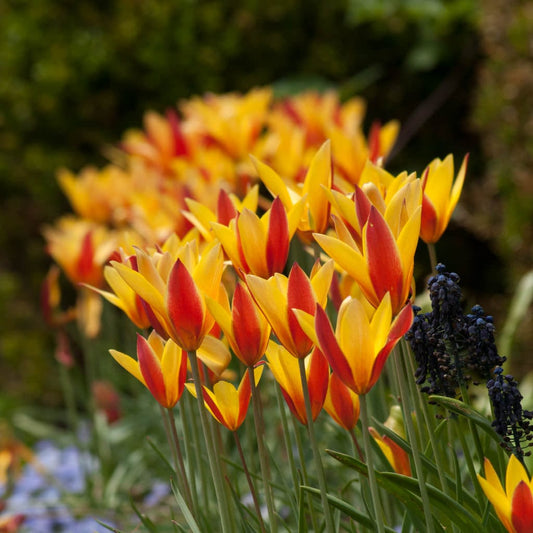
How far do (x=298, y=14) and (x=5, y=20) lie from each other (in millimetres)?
1748

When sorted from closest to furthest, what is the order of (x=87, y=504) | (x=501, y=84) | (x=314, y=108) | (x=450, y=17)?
(x=87, y=504)
(x=314, y=108)
(x=501, y=84)
(x=450, y=17)

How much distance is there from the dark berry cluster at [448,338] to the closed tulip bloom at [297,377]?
0.12 metres

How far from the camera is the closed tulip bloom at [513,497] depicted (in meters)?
0.94

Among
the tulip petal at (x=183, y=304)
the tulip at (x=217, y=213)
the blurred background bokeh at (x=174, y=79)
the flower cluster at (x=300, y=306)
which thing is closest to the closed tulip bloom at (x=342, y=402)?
the flower cluster at (x=300, y=306)

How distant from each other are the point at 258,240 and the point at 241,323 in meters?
0.14

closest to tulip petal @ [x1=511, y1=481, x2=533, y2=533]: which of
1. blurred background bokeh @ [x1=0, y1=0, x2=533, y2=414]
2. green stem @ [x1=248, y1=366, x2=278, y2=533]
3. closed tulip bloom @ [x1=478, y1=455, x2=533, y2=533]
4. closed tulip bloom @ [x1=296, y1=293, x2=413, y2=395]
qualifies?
closed tulip bloom @ [x1=478, y1=455, x2=533, y2=533]

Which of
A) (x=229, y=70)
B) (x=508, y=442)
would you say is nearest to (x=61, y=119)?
(x=229, y=70)

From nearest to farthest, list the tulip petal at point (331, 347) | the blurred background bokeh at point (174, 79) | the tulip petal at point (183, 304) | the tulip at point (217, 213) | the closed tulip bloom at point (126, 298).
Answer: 1. the tulip petal at point (331, 347)
2. the tulip petal at point (183, 304)
3. the closed tulip bloom at point (126, 298)
4. the tulip at point (217, 213)
5. the blurred background bokeh at point (174, 79)

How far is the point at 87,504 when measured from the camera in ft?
8.48

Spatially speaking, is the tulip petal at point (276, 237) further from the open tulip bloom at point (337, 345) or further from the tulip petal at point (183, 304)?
the tulip petal at point (183, 304)

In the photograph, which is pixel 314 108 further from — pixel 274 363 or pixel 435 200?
pixel 274 363

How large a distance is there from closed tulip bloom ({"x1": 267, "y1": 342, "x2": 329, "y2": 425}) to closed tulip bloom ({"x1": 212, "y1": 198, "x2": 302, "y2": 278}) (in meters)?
0.12

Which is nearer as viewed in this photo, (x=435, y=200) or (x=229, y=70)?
(x=435, y=200)

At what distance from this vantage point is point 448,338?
3.35ft
